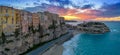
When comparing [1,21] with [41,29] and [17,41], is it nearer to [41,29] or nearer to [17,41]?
[17,41]

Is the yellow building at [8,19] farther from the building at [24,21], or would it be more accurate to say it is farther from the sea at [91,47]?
the sea at [91,47]

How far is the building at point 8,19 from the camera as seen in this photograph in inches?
1426

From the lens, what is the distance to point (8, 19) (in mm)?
37750

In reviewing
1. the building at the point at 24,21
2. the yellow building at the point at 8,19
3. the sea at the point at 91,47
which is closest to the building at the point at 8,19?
the yellow building at the point at 8,19

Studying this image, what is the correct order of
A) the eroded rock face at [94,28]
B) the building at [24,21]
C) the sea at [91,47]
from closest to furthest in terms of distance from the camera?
1. the building at [24,21]
2. the sea at [91,47]
3. the eroded rock face at [94,28]

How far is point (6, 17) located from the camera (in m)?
37.2

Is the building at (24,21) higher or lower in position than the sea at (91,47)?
higher

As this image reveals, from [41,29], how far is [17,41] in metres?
19.8

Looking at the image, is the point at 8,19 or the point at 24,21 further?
the point at 24,21

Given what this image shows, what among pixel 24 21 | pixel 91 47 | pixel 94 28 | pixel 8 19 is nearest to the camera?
pixel 8 19

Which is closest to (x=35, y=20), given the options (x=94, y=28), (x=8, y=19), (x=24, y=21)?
(x=24, y=21)

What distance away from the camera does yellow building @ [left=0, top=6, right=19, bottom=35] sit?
119ft

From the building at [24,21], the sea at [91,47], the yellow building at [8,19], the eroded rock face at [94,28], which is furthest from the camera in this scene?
the eroded rock face at [94,28]

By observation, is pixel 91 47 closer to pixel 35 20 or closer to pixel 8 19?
pixel 35 20
